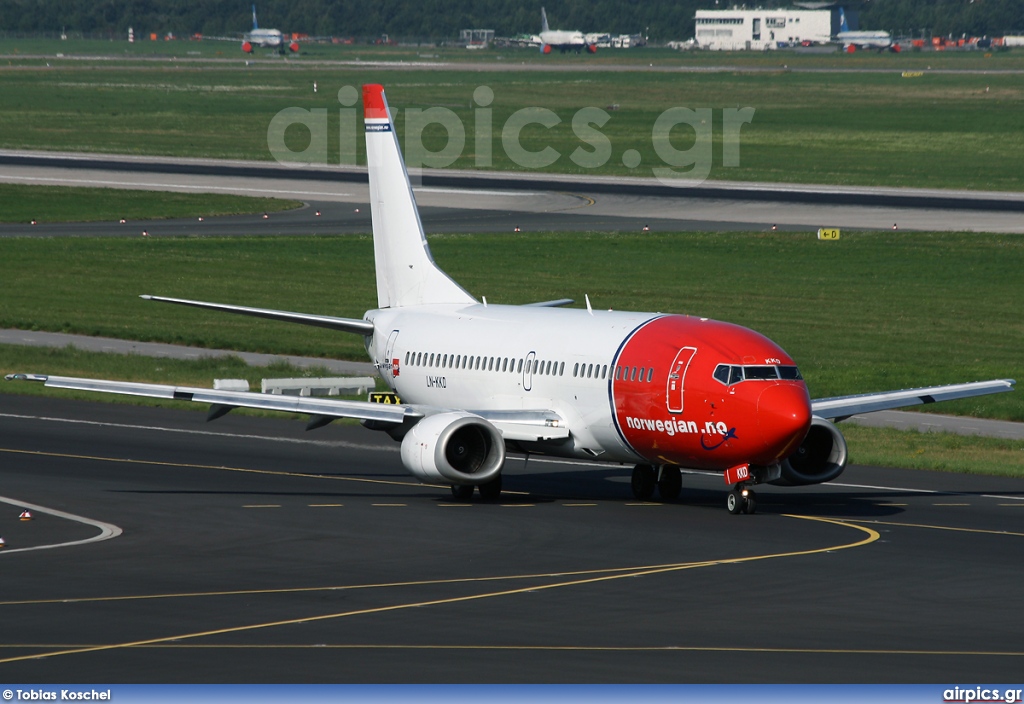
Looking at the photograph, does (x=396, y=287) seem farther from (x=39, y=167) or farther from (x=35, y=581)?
(x=39, y=167)

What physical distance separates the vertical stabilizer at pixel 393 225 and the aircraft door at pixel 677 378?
11.3 meters

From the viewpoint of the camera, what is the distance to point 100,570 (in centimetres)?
3177

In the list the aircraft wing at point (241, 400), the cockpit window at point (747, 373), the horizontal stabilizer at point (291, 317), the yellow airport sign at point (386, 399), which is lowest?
the yellow airport sign at point (386, 399)

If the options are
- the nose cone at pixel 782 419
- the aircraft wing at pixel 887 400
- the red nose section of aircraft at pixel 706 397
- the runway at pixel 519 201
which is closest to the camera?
the nose cone at pixel 782 419

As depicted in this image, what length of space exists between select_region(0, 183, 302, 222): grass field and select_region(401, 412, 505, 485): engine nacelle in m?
74.8

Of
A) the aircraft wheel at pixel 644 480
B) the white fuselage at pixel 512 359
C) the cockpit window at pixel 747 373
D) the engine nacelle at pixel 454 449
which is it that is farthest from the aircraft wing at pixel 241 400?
the cockpit window at pixel 747 373

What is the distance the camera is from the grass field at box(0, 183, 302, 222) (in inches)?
4400

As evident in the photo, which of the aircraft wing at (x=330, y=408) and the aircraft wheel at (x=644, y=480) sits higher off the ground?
the aircraft wing at (x=330, y=408)

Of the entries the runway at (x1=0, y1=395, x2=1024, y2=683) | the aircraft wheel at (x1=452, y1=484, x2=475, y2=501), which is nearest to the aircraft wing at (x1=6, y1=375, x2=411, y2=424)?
the aircraft wheel at (x1=452, y1=484, x2=475, y2=501)

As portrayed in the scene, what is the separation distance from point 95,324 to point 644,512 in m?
42.5

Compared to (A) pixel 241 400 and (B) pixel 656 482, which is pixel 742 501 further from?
(A) pixel 241 400

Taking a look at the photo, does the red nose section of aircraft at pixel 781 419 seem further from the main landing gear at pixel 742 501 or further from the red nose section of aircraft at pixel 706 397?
the main landing gear at pixel 742 501

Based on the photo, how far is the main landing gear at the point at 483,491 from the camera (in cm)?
4131

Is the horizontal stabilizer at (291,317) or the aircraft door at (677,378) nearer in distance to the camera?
the aircraft door at (677,378)
